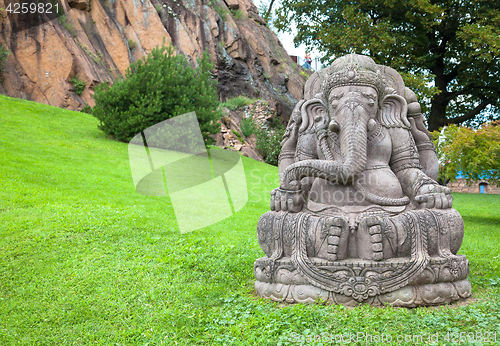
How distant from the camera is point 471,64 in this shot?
48.0 feet

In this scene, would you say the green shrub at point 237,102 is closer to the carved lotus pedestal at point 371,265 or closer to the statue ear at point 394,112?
the statue ear at point 394,112

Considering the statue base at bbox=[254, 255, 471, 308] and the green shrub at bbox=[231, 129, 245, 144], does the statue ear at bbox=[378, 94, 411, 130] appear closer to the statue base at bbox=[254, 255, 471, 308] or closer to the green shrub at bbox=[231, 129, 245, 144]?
the statue base at bbox=[254, 255, 471, 308]

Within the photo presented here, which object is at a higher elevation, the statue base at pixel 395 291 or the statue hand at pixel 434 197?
the statue hand at pixel 434 197

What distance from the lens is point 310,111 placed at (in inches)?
163

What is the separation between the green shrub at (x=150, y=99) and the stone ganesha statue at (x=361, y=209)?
1114 cm

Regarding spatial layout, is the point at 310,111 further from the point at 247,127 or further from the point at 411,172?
the point at 247,127

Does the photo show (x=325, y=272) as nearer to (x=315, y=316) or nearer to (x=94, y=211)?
(x=315, y=316)

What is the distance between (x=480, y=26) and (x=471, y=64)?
274 centimetres

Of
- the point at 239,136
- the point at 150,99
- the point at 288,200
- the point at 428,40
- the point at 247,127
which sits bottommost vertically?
the point at 239,136

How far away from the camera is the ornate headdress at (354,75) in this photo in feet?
12.4

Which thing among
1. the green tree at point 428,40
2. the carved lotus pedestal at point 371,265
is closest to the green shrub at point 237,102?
the green tree at point 428,40

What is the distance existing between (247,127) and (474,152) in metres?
15.5

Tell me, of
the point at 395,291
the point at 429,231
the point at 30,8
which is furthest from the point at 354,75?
the point at 30,8

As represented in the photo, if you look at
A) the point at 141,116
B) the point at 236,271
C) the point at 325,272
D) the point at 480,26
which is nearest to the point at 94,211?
the point at 236,271
